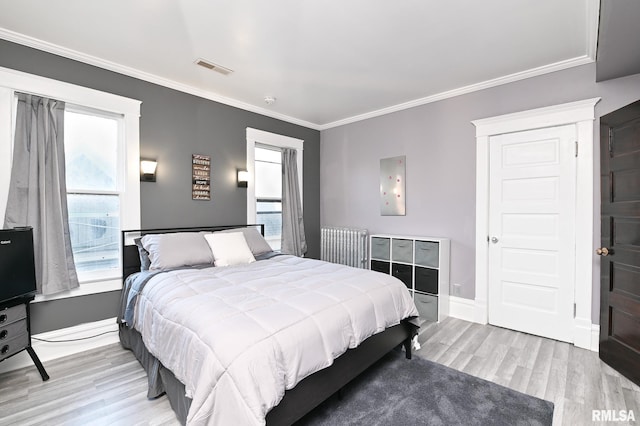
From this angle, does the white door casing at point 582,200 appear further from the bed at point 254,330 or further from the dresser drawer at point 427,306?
the bed at point 254,330

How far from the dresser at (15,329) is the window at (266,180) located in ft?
7.64

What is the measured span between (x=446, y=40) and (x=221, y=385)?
297 centimetres

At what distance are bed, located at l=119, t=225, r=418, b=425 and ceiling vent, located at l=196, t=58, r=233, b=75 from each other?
5.71 ft

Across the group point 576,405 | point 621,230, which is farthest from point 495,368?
point 621,230


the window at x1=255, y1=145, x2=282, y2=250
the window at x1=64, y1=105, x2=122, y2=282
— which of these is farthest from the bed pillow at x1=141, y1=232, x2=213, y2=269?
the window at x1=255, y1=145, x2=282, y2=250

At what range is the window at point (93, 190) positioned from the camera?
2793mm

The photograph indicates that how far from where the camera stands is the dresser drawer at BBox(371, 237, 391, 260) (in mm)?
3955

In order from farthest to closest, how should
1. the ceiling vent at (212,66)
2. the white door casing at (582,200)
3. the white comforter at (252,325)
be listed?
1. the ceiling vent at (212,66)
2. the white door casing at (582,200)
3. the white comforter at (252,325)

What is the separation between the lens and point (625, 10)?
1.83m

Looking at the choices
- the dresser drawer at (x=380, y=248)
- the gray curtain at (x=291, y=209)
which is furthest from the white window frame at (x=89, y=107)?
the dresser drawer at (x=380, y=248)

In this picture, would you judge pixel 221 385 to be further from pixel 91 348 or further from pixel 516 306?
pixel 516 306

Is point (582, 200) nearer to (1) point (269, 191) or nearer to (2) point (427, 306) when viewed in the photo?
(2) point (427, 306)

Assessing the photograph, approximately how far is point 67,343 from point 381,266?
11.3 feet

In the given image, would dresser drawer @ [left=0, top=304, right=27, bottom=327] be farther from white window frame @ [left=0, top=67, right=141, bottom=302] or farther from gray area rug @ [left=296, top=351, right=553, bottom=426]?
gray area rug @ [left=296, top=351, right=553, bottom=426]
